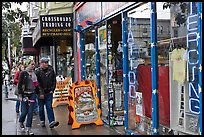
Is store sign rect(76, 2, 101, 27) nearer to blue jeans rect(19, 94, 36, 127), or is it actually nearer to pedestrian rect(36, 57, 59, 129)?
pedestrian rect(36, 57, 59, 129)

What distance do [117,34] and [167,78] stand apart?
301 centimetres

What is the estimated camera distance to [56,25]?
1333cm

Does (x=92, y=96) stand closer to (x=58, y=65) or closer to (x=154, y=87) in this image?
(x=154, y=87)

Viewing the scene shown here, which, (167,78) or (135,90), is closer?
(167,78)

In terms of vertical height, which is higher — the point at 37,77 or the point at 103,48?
the point at 103,48

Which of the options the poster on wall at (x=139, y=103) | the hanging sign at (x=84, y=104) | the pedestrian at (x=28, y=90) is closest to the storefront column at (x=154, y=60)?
the poster on wall at (x=139, y=103)

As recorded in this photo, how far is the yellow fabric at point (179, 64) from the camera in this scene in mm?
5406

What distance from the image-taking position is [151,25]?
617 cm

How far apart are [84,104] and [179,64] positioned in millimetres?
3550

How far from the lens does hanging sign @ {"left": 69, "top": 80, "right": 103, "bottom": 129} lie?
8492mm

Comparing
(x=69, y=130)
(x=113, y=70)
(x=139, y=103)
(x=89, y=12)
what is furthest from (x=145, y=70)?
(x=89, y=12)

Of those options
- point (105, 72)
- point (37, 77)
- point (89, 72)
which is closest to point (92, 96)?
point (105, 72)

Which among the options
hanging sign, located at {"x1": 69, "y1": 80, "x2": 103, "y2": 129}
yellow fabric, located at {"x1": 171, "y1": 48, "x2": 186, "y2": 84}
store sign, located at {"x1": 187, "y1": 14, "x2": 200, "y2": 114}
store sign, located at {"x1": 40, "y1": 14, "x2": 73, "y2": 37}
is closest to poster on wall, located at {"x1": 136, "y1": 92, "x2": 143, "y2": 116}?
yellow fabric, located at {"x1": 171, "y1": 48, "x2": 186, "y2": 84}

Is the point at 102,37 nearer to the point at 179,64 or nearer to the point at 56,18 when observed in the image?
the point at 179,64
